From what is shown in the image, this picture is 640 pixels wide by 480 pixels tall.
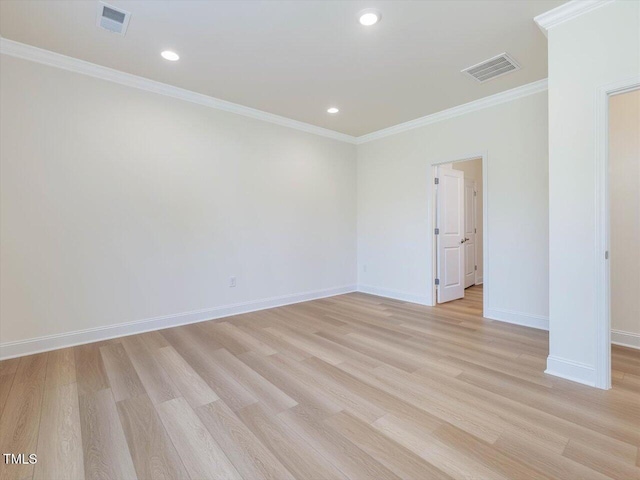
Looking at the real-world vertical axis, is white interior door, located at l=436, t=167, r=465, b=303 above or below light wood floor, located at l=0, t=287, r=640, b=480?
above

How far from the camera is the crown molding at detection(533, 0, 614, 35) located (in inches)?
84.6

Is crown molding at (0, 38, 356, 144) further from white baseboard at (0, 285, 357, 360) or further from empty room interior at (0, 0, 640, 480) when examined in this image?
white baseboard at (0, 285, 357, 360)

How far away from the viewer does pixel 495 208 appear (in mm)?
3852

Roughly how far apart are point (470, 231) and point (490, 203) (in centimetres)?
253

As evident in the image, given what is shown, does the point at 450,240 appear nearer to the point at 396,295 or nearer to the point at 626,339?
the point at 396,295

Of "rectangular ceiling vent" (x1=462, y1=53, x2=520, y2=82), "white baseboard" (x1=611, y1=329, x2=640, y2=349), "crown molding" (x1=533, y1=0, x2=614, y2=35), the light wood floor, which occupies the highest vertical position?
"rectangular ceiling vent" (x1=462, y1=53, x2=520, y2=82)

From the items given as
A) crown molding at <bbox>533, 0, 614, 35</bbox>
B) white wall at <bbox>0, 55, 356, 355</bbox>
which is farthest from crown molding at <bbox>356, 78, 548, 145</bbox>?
white wall at <bbox>0, 55, 356, 355</bbox>

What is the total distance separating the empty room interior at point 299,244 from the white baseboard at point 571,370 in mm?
15

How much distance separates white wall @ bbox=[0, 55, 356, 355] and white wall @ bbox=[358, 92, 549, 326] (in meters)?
1.36

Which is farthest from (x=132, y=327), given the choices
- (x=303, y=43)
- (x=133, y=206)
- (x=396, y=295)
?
(x=396, y=295)

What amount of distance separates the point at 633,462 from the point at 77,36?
479cm

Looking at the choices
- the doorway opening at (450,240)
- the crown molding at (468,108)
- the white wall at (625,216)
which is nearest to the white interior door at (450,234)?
the doorway opening at (450,240)

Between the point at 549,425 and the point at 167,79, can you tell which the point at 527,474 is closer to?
the point at 549,425

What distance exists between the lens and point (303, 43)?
8.78 ft
